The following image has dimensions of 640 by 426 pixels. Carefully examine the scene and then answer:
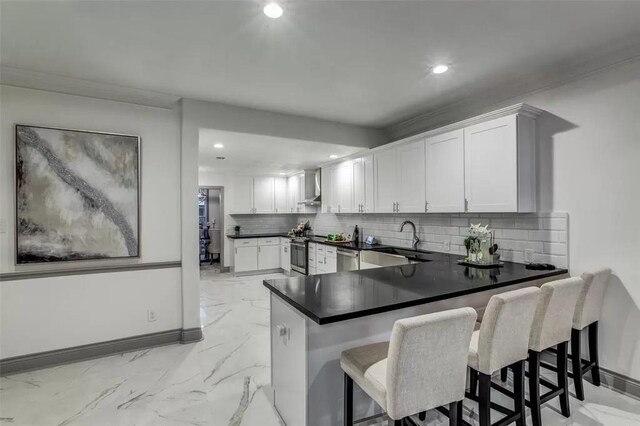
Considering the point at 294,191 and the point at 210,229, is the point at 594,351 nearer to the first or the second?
the point at 294,191

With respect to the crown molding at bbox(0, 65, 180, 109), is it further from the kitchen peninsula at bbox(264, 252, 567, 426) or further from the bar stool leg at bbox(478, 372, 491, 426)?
the bar stool leg at bbox(478, 372, 491, 426)

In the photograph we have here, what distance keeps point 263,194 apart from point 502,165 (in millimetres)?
5446

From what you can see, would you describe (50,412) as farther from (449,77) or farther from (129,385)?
(449,77)

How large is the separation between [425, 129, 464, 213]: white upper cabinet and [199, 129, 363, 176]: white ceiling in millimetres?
1355

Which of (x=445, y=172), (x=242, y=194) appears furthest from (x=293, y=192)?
(x=445, y=172)

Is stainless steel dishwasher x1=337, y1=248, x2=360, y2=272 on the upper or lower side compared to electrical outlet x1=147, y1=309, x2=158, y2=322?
upper

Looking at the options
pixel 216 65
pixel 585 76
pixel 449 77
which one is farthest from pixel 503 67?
pixel 216 65

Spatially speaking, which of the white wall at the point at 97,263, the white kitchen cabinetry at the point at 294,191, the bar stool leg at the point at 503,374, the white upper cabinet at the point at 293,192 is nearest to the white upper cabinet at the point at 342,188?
the white kitchen cabinetry at the point at 294,191

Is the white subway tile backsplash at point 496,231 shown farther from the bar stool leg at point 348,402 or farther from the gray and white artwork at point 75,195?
the gray and white artwork at point 75,195

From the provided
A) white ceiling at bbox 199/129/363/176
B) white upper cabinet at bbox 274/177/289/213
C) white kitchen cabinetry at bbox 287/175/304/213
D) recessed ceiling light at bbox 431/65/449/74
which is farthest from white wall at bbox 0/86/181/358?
white upper cabinet at bbox 274/177/289/213

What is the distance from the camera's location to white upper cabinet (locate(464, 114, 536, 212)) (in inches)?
105

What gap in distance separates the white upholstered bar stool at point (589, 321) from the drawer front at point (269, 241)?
554 cm

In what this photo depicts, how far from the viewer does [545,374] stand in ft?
8.65

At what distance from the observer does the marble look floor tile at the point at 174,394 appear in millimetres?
2051
